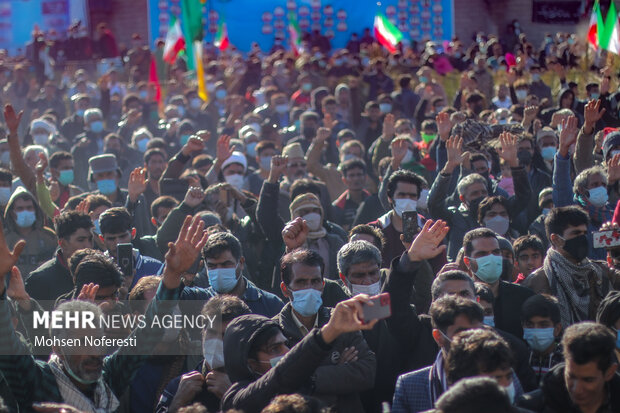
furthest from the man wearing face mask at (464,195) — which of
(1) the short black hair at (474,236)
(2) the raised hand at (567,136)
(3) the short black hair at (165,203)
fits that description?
(3) the short black hair at (165,203)

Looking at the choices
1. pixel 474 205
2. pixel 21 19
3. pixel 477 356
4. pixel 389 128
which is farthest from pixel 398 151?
pixel 21 19

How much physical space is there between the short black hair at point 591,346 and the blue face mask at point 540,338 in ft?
2.87

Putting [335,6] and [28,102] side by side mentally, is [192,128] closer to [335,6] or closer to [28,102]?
[28,102]

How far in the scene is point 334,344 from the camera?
13.8ft

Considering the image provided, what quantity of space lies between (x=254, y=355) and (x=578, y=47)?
16529 millimetres

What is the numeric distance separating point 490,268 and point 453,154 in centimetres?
193

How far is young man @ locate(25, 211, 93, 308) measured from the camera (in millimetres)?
5898

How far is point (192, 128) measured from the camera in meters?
12.4

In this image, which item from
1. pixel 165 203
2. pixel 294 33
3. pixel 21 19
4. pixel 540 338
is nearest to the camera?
pixel 540 338

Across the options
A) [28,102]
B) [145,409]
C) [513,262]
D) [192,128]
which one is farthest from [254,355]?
[28,102]

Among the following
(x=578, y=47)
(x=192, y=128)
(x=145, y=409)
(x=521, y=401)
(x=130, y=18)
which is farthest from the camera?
(x=130, y=18)

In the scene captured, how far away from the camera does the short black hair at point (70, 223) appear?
6.14 metres

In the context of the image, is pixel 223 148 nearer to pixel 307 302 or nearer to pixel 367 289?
pixel 367 289

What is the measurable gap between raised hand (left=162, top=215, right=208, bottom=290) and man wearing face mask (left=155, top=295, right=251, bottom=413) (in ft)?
1.11
